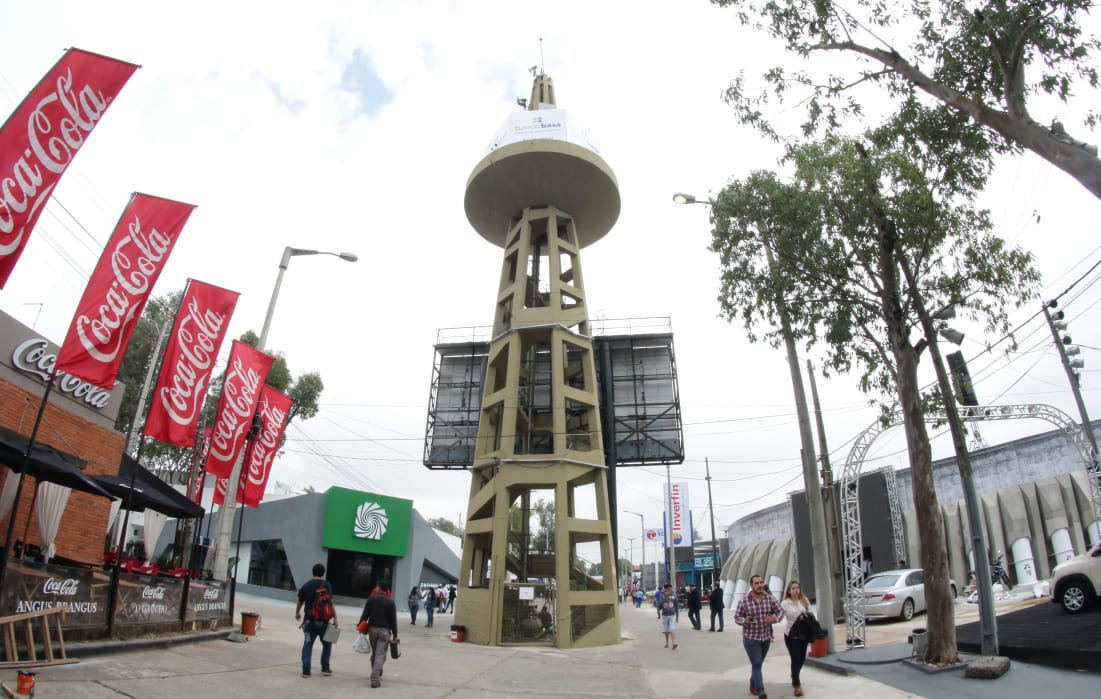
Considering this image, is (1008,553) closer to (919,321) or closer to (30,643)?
(919,321)

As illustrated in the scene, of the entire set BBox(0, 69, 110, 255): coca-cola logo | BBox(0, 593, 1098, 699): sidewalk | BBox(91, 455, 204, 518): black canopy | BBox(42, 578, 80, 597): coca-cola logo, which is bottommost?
BBox(0, 593, 1098, 699): sidewalk

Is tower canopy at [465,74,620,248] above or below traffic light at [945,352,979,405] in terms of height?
above

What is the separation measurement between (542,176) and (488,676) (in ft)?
61.7

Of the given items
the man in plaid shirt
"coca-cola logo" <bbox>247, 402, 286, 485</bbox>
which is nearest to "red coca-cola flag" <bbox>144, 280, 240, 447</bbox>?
"coca-cola logo" <bbox>247, 402, 286, 485</bbox>

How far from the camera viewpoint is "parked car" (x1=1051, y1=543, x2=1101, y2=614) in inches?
504

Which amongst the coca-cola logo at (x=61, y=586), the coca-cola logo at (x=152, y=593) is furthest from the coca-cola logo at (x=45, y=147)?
the coca-cola logo at (x=152, y=593)

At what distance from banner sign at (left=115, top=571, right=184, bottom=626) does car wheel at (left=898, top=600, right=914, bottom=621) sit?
19.3 meters

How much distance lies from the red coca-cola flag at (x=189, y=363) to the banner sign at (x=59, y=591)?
2680 mm

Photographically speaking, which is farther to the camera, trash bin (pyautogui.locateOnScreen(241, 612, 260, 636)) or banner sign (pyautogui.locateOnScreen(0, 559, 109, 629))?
trash bin (pyautogui.locateOnScreen(241, 612, 260, 636))

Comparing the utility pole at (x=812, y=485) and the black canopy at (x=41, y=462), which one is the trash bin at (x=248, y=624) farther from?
the utility pole at (x=812, y=485)

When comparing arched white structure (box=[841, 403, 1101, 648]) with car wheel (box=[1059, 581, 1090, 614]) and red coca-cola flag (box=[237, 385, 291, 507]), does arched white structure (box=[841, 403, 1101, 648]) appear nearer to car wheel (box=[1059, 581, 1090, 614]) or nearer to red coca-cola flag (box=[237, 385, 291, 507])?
car wheel (box=[1059, 581, 1090, 614])

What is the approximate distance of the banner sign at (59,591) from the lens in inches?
336

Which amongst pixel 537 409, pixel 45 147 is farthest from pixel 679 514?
pixel 45 147

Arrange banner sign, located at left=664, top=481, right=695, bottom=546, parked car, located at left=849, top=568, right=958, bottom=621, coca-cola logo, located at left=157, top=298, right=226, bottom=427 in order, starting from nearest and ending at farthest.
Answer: coca-cola logo, located at left=157, top=298, right=226, bottom=427 < parked car, located at left=849, top=568, right=958, bottom=621 < banner sign, located at left=664, top=481, right=695, bottom=546
